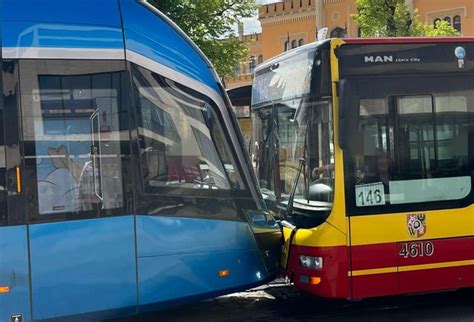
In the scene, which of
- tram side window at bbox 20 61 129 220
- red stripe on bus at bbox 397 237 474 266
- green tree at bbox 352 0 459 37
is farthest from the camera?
green tree at bbox 352 0 459 37

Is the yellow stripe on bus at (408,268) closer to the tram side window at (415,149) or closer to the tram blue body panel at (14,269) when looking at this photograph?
the tram side window at (415,149)

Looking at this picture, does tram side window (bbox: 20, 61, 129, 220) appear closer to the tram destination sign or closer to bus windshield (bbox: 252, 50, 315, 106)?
bus windshield (bbox: 252, 50, 315, 106)

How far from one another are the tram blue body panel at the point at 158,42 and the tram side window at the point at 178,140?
0.16 m

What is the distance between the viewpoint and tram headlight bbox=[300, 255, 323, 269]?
16.6ft

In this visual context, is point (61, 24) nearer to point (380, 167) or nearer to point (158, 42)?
point (158, 42)

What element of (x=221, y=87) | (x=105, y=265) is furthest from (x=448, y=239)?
(x=105, y=265)

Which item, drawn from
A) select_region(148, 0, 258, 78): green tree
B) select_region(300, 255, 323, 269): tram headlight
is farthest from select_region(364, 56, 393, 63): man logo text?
select_region(148, 0, 258, 78): green tree

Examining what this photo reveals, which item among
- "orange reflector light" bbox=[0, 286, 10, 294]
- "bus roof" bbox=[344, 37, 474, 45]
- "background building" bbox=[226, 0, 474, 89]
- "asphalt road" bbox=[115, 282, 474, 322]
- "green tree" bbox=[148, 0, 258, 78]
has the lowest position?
"asphalt road" bbox=[115, 282, 474, 322]

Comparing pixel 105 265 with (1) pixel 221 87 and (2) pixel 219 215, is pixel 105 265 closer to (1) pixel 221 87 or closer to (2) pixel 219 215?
(2) pixel 219 215

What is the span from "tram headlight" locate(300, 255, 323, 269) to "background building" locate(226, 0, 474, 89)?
3850 cm

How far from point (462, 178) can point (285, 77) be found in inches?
79.7

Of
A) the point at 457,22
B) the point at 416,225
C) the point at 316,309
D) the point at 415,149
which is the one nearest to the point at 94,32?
the point at 415,149

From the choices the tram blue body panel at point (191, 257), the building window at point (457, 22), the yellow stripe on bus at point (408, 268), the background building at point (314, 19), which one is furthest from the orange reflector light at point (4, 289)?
the building window at point (457, 22)

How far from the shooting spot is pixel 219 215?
195 inches
